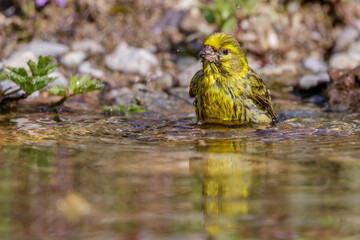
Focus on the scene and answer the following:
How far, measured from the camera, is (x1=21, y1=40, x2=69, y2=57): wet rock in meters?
7.11

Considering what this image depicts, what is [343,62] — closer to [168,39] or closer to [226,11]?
[226,11]

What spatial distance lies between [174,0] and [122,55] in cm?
166

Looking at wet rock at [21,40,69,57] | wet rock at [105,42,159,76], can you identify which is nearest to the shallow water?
wet rock at [105,42,159,76]

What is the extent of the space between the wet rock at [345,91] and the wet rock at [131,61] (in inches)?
91.9

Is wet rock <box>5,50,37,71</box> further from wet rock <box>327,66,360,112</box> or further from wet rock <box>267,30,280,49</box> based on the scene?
wet rock <box>327,66,360,112</box>

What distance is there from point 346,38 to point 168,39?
2.43 metres

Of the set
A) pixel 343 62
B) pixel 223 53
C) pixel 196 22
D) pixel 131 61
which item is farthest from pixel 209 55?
pixel 196 22

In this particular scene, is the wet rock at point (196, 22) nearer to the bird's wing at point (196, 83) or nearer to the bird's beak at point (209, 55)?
the bird's wing at point (196, 83)

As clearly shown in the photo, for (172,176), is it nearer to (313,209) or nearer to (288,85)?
(313,209)

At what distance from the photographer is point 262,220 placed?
7.05 feet

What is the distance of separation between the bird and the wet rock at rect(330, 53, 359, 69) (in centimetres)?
250

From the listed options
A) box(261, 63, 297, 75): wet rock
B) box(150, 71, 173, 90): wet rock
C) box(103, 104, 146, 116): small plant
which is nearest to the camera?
box(103, 104, 146, 116): small plant

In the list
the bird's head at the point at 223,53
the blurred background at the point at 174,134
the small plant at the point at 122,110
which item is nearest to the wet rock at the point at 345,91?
the blurred background at the point at 174,134

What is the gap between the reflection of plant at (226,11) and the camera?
7.46 metres
